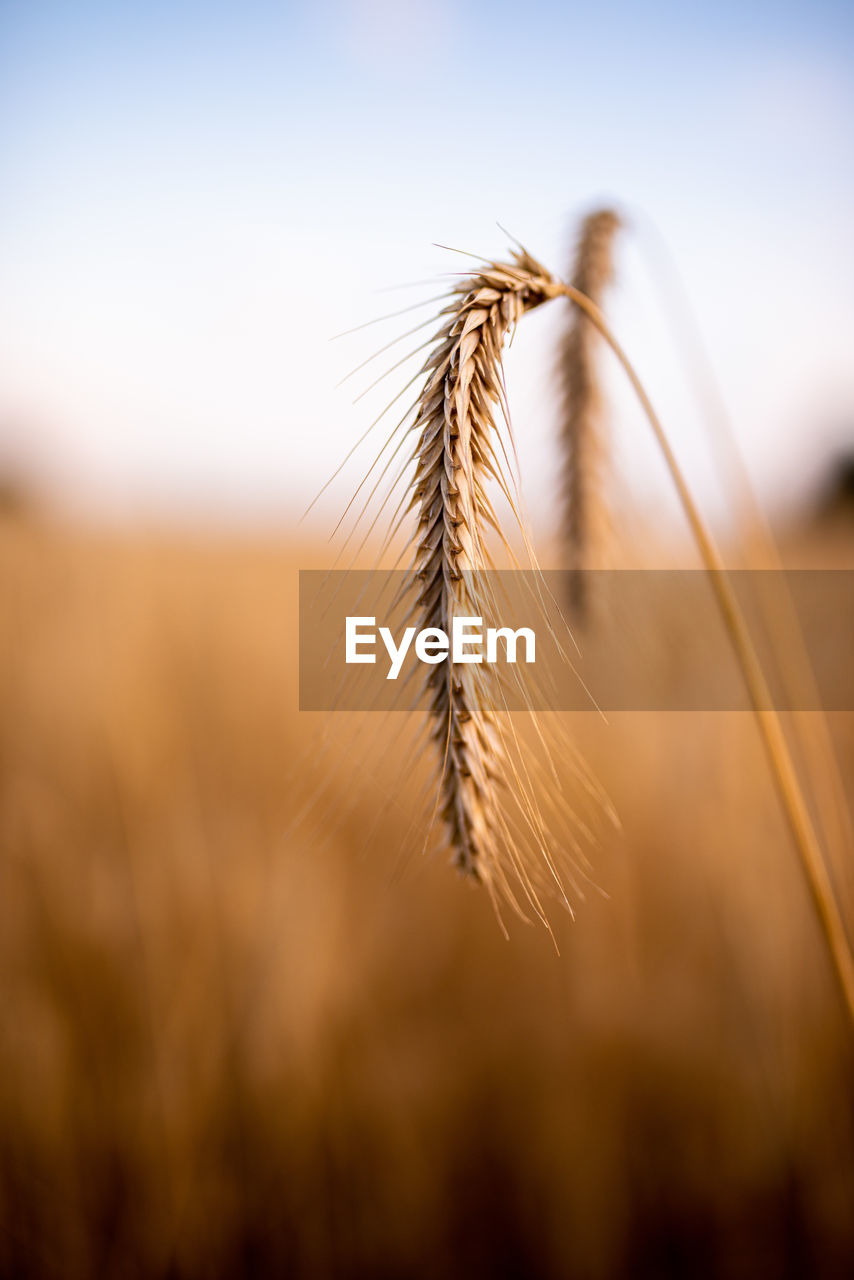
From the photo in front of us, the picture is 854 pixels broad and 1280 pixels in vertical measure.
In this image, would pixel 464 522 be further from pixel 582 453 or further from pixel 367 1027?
pixel 367 1027

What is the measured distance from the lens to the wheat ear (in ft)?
2.36

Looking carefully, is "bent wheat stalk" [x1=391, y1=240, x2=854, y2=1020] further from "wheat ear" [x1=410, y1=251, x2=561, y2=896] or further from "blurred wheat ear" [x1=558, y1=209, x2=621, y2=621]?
"blurred wheat ear" [x1=558, y1=209, x2=621, y2=621]

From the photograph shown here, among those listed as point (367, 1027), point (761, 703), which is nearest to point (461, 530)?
point (761, 703)

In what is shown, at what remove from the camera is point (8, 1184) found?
164 cm

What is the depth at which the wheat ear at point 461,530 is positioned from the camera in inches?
28.4

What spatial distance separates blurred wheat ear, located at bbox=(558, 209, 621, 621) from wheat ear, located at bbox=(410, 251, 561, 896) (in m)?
0.66

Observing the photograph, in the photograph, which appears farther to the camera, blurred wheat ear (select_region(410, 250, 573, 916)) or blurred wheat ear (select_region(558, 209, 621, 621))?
blurred wheat ear (select_region(558, 209, 621, 621))

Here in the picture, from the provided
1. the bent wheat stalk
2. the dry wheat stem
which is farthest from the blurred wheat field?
the dry wheat stem

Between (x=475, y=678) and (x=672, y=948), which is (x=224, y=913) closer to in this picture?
(x=672, y=948)

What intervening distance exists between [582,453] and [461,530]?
813 millimetres

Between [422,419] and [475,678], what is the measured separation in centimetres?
28

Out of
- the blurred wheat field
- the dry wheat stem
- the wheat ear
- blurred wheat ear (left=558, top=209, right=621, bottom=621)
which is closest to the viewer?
the wheat ear

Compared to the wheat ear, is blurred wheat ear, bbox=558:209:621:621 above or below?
above

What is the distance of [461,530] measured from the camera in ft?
2.39
